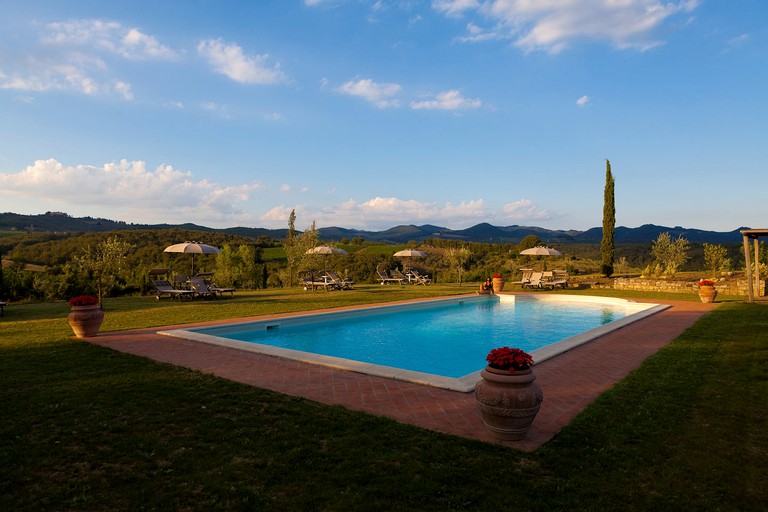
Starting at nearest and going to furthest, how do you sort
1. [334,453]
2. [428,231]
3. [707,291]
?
[334,453]
[707,291]
[428,231]

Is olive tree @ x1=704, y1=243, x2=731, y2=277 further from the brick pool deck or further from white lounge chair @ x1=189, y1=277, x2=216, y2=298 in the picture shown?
white lounge chair @ x1=189, y1=277, x2=216, y2=298

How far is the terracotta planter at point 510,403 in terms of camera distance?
3.47 m

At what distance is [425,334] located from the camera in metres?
10.8

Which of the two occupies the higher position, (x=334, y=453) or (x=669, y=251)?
(x=669, y=251)

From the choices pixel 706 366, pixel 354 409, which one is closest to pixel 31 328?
pixel 354 409

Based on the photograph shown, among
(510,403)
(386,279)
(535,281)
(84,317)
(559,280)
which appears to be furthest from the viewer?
(386,279)

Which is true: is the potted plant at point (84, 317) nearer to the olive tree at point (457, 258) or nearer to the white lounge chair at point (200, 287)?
the white lounge chair at point (200, 287)

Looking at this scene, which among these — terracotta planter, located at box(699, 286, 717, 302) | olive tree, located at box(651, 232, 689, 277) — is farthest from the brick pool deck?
olive tree, located at box(651, 232, 689, 277)

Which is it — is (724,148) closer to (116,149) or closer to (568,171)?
(568,171)

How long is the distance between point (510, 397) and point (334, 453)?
1.49 metres

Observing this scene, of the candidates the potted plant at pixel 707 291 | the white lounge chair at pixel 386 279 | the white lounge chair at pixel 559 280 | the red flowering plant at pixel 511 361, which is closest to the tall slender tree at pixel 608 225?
the white lounge chair at pixel 559 280

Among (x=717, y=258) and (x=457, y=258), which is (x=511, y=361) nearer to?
(x=717, y=258)

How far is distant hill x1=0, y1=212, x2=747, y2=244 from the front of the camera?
142ft

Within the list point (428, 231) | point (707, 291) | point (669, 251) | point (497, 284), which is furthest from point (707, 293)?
point (428, 231)
